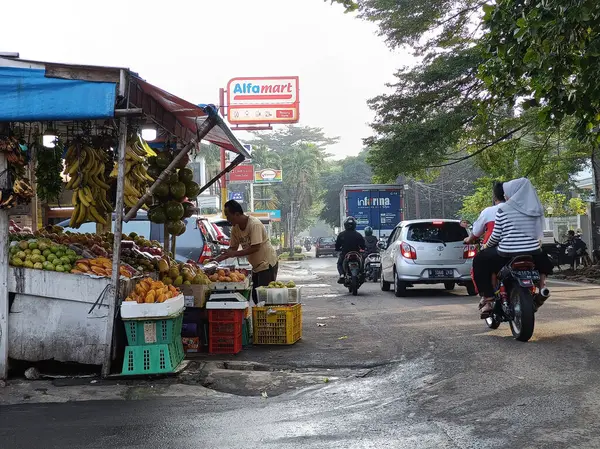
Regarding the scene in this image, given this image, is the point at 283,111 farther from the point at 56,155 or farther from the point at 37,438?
the point at 37,438

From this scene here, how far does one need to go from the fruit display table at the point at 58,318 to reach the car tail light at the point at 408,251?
9465 millimetres

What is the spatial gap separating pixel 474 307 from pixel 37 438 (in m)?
9.16

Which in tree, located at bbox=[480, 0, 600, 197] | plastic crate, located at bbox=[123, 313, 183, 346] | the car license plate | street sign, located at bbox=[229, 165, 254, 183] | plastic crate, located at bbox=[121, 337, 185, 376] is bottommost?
plastic crate, located at bbox=[121, 337, 185, 376]

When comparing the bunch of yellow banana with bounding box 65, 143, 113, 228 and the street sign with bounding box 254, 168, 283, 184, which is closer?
the bunch of yellow banana with bounding box 65, 143, 113, 228

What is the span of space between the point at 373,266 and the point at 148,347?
14779mm

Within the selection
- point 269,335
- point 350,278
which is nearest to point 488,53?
point 269,335

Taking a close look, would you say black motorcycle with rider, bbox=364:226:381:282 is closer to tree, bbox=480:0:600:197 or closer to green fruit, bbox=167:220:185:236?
green fruit, bbox=167:220:185:236

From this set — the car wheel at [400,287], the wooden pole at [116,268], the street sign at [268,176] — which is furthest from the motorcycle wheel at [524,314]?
the street sign at [268,176]

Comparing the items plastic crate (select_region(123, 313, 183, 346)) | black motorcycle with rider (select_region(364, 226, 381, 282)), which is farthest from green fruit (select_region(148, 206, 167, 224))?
black motorcycle with rider (select_region(364, 226, 381, 282))

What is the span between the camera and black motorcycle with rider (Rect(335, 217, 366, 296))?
17.3 meters

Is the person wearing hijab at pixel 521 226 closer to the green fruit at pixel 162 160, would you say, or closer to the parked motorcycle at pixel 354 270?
the green fruit at pixel 162 160

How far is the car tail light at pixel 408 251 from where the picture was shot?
1546cm

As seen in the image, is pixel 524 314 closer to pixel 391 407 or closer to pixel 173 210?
pixel 391 407

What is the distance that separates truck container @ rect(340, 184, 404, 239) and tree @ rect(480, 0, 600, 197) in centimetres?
1977
